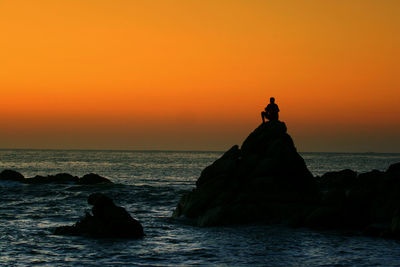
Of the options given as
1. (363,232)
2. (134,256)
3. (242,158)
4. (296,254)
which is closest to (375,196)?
(363,232)

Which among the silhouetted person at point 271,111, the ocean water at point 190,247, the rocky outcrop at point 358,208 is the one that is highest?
the silhouetted person at point 271,111

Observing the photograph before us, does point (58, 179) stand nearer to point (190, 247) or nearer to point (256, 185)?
point (256, 185)

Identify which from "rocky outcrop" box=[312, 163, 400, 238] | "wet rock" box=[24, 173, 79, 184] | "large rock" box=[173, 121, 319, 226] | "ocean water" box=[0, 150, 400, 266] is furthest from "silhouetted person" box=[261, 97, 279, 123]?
"wet rock" box=[24, 173, 79, 184]

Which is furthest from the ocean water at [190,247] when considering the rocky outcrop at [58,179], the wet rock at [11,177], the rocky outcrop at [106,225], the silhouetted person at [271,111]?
the wet rock at [11,177]

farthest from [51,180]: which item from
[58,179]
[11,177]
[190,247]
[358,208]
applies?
[190,247]

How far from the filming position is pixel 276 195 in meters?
31.9

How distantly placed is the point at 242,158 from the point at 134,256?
47.4 ft

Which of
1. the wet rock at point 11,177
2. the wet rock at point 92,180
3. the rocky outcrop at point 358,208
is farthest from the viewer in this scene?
the wet rock at point 11,177

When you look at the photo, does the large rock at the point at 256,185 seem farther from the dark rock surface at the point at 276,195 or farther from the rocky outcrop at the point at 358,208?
the rocky outcrop at the point at 358,208

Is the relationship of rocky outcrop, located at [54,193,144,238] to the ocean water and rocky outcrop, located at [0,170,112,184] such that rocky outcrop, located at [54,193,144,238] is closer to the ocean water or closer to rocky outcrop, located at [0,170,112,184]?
the ocean water

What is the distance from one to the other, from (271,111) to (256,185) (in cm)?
581

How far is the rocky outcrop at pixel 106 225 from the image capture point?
26.5 metres

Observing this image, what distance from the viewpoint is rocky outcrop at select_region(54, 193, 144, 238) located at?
26.5 meters

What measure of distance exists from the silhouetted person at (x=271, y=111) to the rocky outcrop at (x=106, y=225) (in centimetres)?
1274
